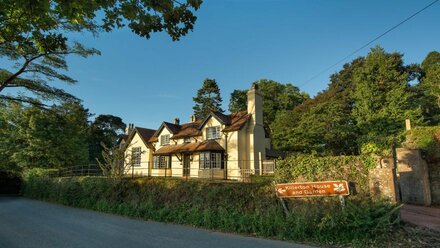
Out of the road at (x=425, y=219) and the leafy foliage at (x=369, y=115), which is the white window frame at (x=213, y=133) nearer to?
the leafy foliage at (x=369, y=115)

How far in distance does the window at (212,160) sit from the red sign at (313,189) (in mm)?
13718

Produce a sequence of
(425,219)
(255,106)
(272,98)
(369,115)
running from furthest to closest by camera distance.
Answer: (272,98)
(369,115)
(255,106)
(425,219)

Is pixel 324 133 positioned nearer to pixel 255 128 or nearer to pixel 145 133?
pixel 255 128

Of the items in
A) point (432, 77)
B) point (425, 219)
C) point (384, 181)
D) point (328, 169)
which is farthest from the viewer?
point (432, 77)

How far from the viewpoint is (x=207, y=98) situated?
162 ft

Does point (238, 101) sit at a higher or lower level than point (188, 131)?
higher

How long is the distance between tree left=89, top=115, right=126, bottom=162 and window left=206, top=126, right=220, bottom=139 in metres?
27.5

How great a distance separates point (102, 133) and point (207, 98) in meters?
20.8

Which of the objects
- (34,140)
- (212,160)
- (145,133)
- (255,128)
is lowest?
(212,160)

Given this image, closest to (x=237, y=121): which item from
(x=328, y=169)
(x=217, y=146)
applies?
(x=217, y=146)

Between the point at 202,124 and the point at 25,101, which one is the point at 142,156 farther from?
the point at 25,101

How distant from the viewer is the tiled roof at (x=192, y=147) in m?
24.2

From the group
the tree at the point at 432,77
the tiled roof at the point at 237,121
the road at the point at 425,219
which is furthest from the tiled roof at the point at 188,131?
the tree at the point at 432,77

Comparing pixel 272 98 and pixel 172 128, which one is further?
pixel 272 98
